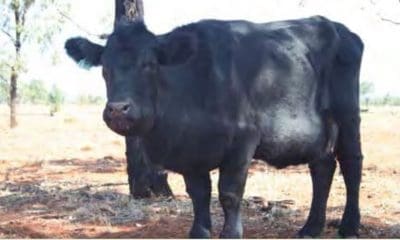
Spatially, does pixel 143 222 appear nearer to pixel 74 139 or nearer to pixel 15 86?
pixel 74 139

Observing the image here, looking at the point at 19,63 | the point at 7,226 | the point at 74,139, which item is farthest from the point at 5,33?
the point at 7,226

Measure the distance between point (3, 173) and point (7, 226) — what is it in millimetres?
8754

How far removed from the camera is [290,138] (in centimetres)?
729

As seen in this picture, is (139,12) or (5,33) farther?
(5,33)

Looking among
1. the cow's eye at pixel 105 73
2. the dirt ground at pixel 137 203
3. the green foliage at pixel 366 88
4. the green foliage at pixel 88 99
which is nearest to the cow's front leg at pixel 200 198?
the dirt ground at pixel 137 203

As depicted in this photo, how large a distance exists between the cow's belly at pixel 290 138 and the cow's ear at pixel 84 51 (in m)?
1.76

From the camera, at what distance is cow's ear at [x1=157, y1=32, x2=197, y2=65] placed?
20.9 feet

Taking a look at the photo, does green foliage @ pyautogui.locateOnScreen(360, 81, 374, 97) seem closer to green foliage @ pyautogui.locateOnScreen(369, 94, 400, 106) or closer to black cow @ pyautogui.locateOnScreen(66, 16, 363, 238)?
green foliage @ pyautogui.locateOnScreen(369, 94, 400, 106)

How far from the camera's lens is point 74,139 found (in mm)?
30703

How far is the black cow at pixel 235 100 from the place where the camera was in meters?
6.25

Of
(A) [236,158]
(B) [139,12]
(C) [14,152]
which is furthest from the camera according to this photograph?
(C) [14,152]

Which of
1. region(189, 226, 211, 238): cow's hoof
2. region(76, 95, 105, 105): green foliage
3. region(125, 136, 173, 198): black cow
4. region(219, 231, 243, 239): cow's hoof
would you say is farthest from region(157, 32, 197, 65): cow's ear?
region(76, 95, 105, 105): green foliage

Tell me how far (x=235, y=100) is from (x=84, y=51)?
1.48m

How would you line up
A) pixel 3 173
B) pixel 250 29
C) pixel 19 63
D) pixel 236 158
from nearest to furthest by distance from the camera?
1. pixel 236 158
2. pixel 250 29
3. pixel 3 173
4. pixel 19 63
